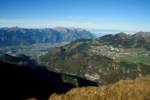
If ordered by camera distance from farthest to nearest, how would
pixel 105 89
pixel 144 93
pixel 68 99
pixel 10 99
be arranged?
pixel 10 99
pixel 105 89
pixel 68 99
pixel 144 93

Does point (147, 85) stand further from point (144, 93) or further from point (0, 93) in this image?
point (0, 93)

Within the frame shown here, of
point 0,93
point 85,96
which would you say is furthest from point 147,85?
point 0,93

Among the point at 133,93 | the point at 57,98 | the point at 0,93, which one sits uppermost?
the point at 133,93

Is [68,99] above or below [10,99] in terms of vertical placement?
above

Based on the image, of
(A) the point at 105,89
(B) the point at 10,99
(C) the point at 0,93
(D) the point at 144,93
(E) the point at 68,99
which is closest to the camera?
(D) the point at 144,93

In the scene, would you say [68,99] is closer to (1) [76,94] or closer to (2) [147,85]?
(1) [76,94]

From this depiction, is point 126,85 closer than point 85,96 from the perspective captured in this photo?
No

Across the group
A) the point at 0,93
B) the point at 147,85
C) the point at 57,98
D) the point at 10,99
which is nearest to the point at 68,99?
the point at 57,98

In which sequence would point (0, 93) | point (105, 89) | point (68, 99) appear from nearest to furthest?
1. point (68, 99)
2. point (105, 89)
3. point (0, 93)

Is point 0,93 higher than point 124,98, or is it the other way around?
point 124,98
